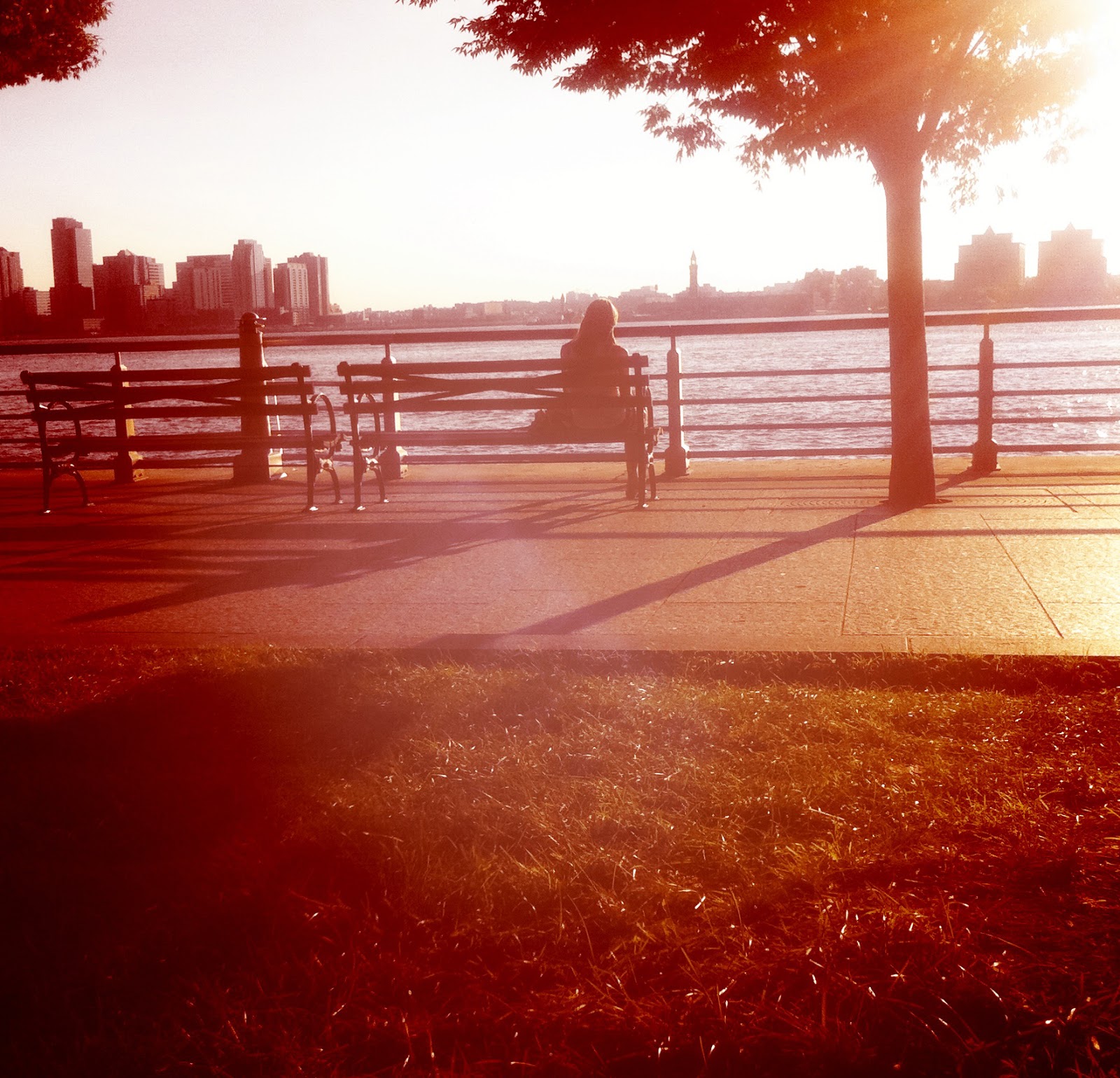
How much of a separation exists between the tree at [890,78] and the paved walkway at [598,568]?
4.23 feet

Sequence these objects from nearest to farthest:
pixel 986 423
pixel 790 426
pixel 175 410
Answer: pixel 175 410 < pixel 986 423 < pixel 790 426

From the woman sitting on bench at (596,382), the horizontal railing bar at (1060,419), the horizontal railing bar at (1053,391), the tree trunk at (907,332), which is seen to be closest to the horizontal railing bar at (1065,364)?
the horizontal railing bar at (1053,391)

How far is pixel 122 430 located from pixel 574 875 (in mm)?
9060

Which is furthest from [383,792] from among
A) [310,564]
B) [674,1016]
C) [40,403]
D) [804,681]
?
[40,403]

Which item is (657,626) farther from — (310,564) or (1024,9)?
(1024,9)

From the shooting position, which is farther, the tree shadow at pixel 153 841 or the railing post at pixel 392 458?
the railing post at pixel 392 458

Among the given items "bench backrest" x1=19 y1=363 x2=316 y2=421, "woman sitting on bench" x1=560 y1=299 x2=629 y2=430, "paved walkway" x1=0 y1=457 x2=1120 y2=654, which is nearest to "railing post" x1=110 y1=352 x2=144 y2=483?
"bench backrest" x1=19 y1=363 x2=316 y2=421

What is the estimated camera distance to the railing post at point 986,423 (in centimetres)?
1027

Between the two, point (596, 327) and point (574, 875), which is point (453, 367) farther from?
point (574, 875)

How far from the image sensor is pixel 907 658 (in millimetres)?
4586

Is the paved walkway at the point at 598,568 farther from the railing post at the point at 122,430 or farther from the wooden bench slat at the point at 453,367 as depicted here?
the wooden bench slat at the point at 453,367

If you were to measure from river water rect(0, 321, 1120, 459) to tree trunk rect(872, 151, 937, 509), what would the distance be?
1158 millimetres

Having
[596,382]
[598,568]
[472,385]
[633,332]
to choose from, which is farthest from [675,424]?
[598,568]

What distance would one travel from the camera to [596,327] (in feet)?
31.7
